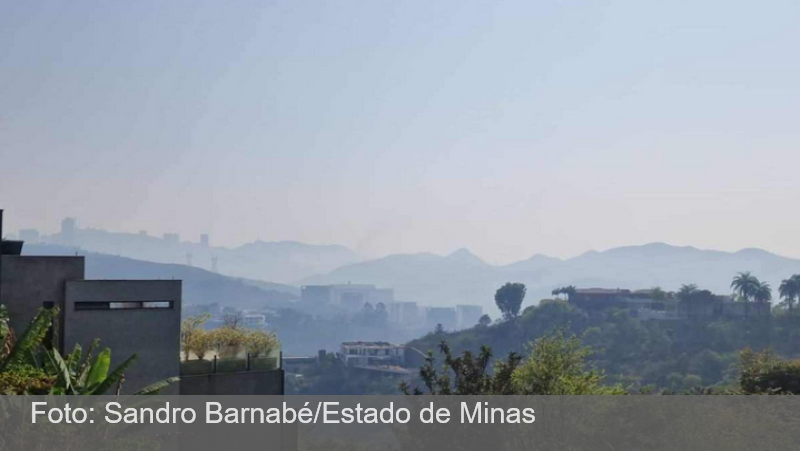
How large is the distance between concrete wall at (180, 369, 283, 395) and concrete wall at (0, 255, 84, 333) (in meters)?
3.91

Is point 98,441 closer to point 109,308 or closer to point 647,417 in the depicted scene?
point 109,308

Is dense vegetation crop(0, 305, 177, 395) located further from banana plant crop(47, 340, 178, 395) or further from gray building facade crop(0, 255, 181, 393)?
gray building facade crop(0, 255, 181, 393)

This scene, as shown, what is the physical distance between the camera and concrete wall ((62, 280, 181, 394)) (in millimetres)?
24109

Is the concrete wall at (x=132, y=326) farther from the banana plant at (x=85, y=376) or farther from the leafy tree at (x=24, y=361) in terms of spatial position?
the banana plant at (x=85, y=376)

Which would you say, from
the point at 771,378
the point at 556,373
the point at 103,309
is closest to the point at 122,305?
the point at 103,309

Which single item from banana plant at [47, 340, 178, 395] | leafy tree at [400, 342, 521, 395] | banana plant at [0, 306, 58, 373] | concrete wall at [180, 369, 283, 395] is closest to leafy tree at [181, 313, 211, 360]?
concrete wall at [180, 369, 283, 395]

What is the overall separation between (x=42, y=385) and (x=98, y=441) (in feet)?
7.94

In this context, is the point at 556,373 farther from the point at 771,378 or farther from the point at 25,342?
the point at 25,342

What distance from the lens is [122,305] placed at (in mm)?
24562

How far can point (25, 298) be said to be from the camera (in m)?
23.9

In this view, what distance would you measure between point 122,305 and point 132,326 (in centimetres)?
60
